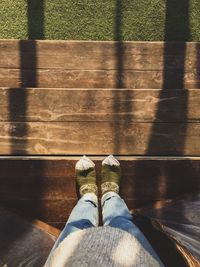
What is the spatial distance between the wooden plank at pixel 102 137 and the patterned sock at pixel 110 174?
4.9 inches

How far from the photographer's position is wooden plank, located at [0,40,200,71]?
2.98 m

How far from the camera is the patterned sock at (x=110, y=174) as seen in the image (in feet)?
8.46

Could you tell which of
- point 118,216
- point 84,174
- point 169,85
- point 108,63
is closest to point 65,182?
point 84,174

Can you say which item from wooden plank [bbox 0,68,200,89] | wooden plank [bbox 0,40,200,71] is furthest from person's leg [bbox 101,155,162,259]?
wooden plank [bbox 0,40,200,71]

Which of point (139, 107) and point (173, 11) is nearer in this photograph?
point (139, 107)

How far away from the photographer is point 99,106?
2689 millimetres

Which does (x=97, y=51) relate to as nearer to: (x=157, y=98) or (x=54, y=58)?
(x=54, y=58)

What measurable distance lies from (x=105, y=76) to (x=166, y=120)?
2.07ft

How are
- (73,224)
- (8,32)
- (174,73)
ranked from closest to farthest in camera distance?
(73,224) < (174,73) < (8,32)

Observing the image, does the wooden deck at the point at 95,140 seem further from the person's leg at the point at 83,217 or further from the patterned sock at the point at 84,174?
the person's leg at the point at 83,217

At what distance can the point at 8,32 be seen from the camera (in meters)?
3.20

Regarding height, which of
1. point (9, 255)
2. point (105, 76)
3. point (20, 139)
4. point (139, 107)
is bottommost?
point (9, 255)

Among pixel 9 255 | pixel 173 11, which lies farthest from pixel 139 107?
pixel 9 255

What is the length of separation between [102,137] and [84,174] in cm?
30
